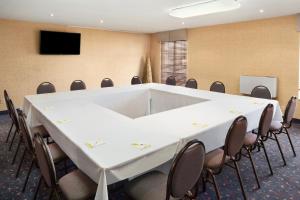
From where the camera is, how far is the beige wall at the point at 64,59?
18.4ft

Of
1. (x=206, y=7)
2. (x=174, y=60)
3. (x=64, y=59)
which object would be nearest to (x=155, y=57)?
(x=174, y=60)

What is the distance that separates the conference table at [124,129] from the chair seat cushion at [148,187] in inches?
4.7

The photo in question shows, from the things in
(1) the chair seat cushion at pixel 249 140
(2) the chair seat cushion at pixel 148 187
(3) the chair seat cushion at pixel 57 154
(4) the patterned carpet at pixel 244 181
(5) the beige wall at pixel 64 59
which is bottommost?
(4) the patterned carpet at pixel 244 181

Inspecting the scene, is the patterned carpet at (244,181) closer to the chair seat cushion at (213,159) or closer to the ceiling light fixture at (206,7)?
the chair seat cushion at (213,159)

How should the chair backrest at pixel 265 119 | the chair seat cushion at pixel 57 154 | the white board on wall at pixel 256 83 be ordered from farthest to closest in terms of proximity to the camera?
the white board on wall at pixel 256 83, the chair backrest at pixel 265 119, the chair seat cushion at pixel 57 154

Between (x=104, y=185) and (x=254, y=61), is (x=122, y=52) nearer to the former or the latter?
(x=254, y=61)

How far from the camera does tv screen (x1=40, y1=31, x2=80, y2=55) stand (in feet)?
19.4

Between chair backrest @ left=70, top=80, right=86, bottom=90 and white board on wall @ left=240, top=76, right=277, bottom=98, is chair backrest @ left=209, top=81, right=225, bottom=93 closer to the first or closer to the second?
white board on wall @ left=240, top=76, right=277, bottom=98

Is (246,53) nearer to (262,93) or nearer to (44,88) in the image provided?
(262,93)

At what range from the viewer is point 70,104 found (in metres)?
3.28

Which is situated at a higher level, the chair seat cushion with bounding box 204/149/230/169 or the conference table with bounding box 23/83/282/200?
the conference table with bounding box 23/83/282/200

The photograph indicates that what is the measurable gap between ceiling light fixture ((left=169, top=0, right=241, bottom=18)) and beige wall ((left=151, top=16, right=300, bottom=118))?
1.94 meters

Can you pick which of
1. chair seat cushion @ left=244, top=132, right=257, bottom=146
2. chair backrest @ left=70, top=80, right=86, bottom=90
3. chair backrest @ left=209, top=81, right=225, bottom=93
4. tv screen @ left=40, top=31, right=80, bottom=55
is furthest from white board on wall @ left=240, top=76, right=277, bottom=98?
tv screen @ left=40, top=31, right=80, bottom=55

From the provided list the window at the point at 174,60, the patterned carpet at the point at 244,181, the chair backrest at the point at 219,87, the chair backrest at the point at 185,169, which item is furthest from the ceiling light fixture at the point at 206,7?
the window at the point at 174,60
